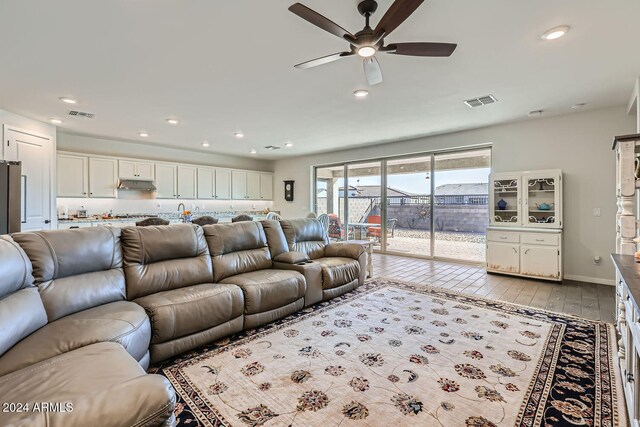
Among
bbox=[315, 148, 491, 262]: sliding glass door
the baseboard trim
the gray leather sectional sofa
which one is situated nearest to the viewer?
the gray leather sectional sofa

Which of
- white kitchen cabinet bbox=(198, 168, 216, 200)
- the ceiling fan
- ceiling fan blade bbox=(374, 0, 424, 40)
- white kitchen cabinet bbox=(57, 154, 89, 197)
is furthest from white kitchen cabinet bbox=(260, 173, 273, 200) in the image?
ceiling fan blade bbox=(374, 0, 424, 40)

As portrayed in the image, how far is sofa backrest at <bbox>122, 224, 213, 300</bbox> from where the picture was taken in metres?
2.50

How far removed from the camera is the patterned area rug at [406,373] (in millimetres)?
1707

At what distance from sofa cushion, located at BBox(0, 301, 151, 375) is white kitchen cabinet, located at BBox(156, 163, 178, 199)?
18.8 feet

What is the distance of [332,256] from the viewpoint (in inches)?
170

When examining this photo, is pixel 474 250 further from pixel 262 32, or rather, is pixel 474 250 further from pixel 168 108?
pixel 168 108

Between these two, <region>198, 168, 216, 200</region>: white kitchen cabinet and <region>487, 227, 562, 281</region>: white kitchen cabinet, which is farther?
<region>198, 168, 216, 200</region>: white kitchen cabinet

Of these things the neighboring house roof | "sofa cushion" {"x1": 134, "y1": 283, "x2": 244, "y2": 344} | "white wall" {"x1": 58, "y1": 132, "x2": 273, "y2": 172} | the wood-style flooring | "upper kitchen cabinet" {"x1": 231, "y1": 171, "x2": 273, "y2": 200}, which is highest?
"white wall" {"x1": 58, "y1": 132, "x2": 273, "y2": 172}

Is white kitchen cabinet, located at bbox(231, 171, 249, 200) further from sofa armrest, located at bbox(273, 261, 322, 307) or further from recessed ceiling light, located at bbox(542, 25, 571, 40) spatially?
recessed ceiling light, located at bbox(542, 25, 571, 40)

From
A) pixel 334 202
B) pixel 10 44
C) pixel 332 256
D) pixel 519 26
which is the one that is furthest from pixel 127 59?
pixel 334 202

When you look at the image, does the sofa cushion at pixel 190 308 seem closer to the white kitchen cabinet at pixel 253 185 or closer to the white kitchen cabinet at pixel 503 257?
the white kitchen cabinet at pixel 503 257

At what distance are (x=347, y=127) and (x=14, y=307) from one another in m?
5.04

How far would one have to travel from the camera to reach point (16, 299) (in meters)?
1.66

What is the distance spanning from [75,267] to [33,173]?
4340 mm
